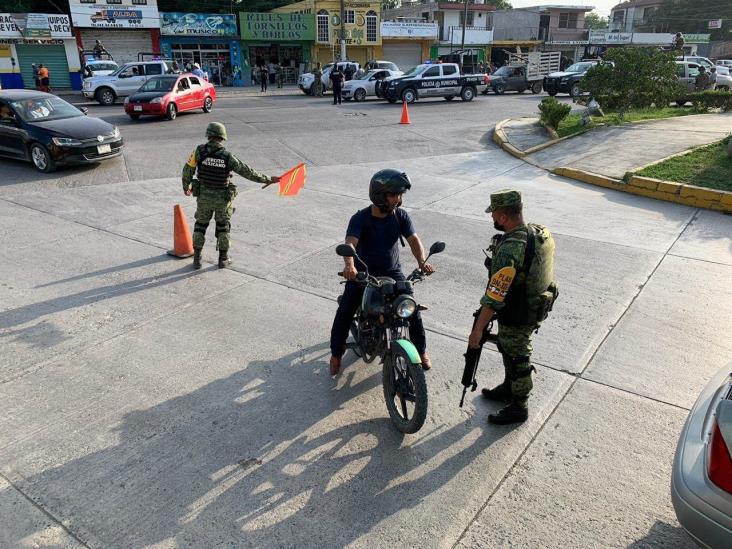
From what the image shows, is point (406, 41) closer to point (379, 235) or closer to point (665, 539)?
point (379, 235)

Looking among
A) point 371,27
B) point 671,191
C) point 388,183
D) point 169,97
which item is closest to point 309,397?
point 388,183

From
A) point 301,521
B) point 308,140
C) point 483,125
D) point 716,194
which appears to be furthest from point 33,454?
point 483,125

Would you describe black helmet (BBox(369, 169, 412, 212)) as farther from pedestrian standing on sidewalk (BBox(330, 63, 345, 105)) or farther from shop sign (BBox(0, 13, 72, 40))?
shop sign (BBox(0, 13, 72, 40))

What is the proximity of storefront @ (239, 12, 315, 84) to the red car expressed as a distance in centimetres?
2085

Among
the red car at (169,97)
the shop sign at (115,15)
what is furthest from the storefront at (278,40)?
the red car at (169,97)

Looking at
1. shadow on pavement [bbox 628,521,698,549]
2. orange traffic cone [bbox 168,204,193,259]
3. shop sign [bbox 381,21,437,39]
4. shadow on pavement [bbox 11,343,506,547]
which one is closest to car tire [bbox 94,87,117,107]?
orange traffic cone [bbox 168,204,193,259]

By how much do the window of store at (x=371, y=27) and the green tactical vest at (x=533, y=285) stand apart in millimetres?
44669

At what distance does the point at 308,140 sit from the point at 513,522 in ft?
42.9

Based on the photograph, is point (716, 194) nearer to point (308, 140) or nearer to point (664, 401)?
point (664, 401)

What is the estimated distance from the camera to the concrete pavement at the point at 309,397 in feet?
9.79

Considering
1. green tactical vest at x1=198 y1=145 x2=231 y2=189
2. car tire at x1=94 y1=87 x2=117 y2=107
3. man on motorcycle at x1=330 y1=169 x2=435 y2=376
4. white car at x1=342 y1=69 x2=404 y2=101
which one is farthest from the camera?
white car at x1=342 y1=69 x2=404 y2=101

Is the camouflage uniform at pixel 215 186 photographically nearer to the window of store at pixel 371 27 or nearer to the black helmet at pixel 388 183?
the black helmet at pixel 388 183

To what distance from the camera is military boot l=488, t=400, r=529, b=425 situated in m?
3.72

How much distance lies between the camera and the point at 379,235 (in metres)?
4.01
